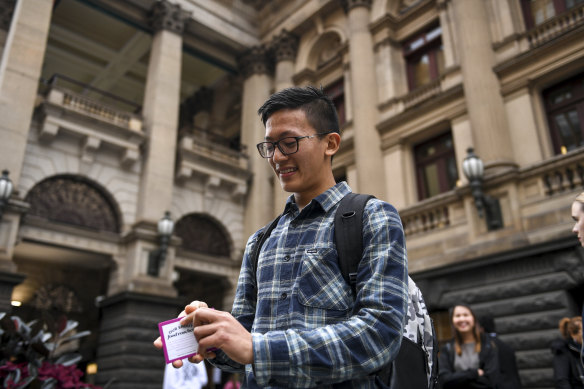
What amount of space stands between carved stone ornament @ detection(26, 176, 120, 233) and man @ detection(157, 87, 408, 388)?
507 inches

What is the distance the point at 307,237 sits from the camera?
1709mm

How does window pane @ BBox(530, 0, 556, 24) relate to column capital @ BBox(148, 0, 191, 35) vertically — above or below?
below

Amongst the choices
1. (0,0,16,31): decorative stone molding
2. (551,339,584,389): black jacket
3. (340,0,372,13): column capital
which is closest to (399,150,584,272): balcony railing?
(551,339,584,389): black jacket

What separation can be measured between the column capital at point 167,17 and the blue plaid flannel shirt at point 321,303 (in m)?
16.6

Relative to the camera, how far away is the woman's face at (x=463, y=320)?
193 inches

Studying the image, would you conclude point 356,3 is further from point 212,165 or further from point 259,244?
point 259,244

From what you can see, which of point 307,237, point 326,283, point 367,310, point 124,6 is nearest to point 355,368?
point 367,310

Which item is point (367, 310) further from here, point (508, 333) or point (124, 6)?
point (124, 6)

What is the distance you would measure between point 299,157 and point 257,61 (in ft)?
59.9

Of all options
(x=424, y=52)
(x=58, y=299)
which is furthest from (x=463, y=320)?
(x=58, y=299)

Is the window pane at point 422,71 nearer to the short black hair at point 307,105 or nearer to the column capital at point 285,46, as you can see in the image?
the column capital at point 285,46

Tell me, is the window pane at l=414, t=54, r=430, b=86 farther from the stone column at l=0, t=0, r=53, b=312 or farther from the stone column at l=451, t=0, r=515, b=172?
the stone column at l=0, t=0, r=53, b=312

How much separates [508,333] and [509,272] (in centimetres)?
124

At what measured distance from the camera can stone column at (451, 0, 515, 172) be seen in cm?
1088
